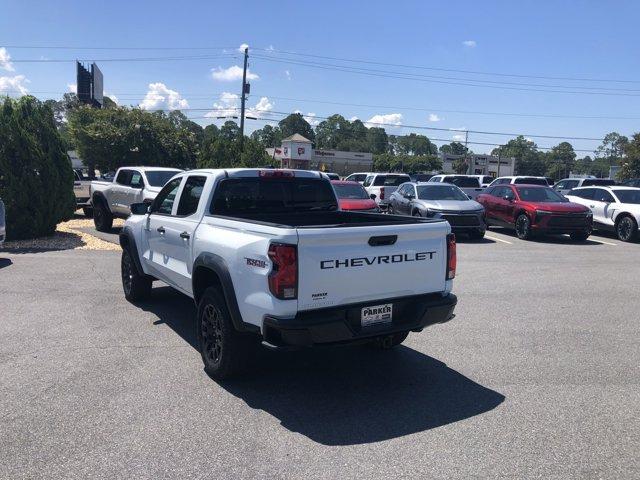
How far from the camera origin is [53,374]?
16.5 ft

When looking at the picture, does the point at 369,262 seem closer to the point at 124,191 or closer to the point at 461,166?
the point at 124,191

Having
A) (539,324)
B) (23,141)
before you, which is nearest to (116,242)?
(23,141)

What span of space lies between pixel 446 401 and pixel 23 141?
12.0 m

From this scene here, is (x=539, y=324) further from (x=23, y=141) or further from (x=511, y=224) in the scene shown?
(x=23, y=141)

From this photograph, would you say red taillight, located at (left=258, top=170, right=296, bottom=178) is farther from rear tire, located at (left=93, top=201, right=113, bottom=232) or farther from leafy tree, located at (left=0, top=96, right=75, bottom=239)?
rear tire, located at (left=93, top=201, right=113, bottom=232)

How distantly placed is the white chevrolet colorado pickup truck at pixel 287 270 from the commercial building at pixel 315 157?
67.5 meters

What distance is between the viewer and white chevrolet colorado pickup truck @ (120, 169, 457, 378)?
4.13 metres

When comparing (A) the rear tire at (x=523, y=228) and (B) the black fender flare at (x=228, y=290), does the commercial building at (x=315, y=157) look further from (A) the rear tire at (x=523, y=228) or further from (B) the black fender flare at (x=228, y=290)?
(B) the black fender flare at (x=228, y=290)

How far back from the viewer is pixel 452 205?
612 inches

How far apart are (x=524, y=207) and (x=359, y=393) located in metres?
12.8

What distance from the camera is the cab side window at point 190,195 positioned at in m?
5.81

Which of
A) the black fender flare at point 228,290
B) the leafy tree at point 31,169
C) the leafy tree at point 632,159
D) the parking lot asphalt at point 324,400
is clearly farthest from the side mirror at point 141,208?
the leafy tree at point 632,159

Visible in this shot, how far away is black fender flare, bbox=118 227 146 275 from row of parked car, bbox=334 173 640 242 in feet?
26.3

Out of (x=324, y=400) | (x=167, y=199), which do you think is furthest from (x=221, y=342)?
(x=167, y=199)
